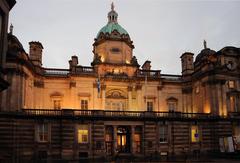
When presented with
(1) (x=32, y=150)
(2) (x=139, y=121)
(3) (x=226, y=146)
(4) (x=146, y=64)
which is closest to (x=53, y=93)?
(1) (x=32, y=150)

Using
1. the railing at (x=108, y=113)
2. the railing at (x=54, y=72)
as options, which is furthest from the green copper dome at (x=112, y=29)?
the railing at (x=108, y=113)

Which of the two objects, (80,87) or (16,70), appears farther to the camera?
(80,87)

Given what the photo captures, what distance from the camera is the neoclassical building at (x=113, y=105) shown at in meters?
39.2

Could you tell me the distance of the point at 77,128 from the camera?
4162cm

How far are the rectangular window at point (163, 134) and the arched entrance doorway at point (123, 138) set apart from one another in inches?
207

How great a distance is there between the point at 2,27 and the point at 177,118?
34.6m

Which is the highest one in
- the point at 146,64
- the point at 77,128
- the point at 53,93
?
the point at 146,64

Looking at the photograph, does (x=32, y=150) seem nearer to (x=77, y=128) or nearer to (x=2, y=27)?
(x=77, y=128)

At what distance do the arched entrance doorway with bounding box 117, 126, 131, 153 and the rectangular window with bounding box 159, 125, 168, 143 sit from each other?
525 centimetres

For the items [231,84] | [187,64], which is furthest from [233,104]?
[187,64]

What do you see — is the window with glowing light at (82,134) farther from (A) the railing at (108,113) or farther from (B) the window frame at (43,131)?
(B) the window frame at (43,131)

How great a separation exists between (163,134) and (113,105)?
987cm

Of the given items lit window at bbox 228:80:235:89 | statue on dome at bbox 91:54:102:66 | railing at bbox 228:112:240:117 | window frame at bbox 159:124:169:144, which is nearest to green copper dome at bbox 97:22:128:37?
statue on dome at bbox 91:54:102:66

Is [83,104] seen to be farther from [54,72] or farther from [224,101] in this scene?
[224,101]
